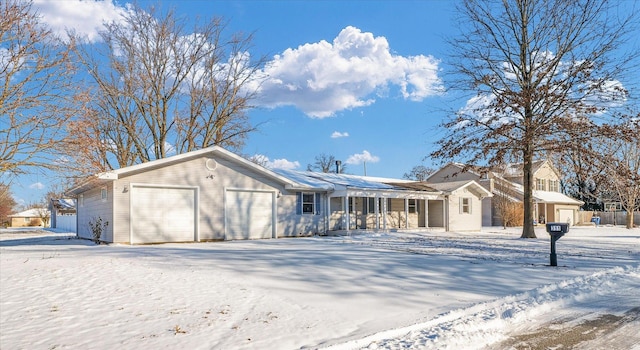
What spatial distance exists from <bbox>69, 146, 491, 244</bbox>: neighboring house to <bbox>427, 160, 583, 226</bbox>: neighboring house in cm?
1343

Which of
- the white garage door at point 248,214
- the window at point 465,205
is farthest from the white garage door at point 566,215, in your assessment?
the white garage door at point 248,214

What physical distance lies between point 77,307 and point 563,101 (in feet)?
67.2

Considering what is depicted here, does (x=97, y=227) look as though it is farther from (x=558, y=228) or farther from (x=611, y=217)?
(x=611, y=217)

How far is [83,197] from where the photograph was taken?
879 inches

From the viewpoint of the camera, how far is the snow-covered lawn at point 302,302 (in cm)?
513

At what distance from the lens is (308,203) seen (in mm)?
22672

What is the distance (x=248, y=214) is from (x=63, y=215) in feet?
98.8

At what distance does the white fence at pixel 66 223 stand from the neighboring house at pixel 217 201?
14394 mm

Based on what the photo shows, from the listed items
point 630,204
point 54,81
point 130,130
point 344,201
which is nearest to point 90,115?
point 54,81

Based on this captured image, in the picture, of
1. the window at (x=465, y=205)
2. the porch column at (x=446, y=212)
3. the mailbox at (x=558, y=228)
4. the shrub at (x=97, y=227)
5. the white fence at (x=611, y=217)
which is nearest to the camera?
the mailbox at (x=558, y=228)

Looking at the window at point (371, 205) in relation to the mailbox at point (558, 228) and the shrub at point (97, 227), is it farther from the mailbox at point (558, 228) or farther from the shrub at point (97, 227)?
the mailbox at point (558, 228)

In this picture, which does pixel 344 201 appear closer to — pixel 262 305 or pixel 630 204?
pixel 262 305

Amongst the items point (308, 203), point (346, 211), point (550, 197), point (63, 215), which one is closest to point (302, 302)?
point (308, 203)

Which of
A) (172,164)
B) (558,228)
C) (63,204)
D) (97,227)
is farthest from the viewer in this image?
(63,204)
